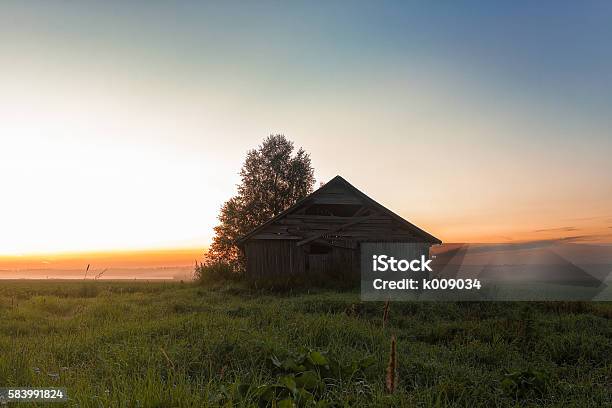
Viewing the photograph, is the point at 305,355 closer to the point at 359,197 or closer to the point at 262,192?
the point at 359,197

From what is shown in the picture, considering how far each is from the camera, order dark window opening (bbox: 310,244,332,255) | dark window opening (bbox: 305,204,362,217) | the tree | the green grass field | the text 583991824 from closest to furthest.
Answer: the text 583991824 < the green grass field < dark window opening (bbox: 310,244,332,255) < dark window opening (bbox: 305,204,362,217) < the tree

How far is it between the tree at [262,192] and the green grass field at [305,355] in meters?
21.0

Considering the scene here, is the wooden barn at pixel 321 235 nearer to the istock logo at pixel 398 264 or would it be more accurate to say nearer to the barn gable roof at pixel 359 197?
the barn gable roof at pixel 359 197

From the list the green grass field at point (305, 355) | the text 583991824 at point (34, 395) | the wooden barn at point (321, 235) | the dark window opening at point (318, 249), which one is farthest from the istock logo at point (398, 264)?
the text 583991824 at point (34, 395)

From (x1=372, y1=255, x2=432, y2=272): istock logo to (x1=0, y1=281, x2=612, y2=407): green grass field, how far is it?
30.4 ft

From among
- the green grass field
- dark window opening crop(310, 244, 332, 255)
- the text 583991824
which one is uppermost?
dark window opening crop(310, 244, 332, 255)

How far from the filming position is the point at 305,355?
5.39 m

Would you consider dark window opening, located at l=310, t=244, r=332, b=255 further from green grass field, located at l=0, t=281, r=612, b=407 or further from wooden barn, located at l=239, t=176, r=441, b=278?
green grass field, located at l=0, t=281, r=612, b=407

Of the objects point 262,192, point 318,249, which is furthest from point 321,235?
point 262,192

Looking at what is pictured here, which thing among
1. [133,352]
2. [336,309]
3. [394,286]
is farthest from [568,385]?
[394,286]

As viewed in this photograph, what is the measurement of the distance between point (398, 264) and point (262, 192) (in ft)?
51.3

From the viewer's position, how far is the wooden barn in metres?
23.6

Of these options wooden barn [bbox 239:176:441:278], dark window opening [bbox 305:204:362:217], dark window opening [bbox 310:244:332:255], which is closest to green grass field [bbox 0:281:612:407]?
wooden barn [bbox 239:176:441:278]

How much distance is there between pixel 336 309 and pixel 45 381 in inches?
409
